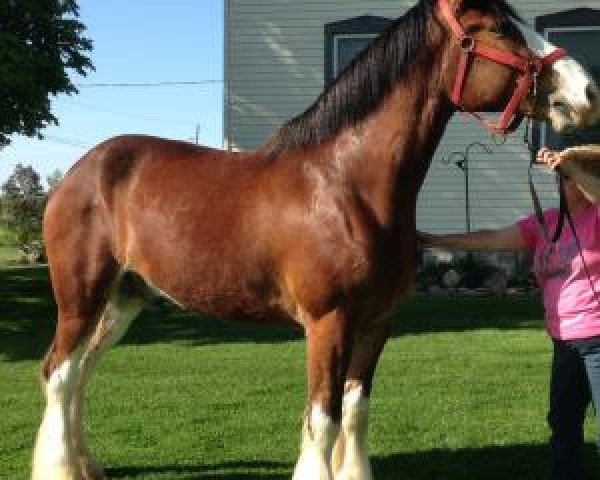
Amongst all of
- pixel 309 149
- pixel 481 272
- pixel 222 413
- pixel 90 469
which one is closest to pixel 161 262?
pixel 309 149

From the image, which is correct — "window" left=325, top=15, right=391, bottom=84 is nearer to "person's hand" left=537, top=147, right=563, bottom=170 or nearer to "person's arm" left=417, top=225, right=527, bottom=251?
"person's arm" left=417, top=225, right=527, bottom=251

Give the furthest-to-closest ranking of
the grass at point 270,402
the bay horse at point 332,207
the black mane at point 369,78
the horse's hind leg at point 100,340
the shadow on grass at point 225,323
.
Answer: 1. the shadow on grass at point 225,323
2. the grass at point 270,402
3. the horse's hind leg at point 100,340
4. the black mane at point 369,78
5. the bay horse at point 332,207

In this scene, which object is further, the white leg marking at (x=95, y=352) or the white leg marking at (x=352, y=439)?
the white leg marking at (x=95, y=352)

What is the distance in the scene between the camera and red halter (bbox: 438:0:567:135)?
3689mm

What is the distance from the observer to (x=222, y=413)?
6.83 metres

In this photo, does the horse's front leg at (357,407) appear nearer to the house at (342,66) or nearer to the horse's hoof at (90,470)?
the horse's hoof at (90,470)

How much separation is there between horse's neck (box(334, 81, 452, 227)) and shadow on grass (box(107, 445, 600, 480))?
1.96 metres

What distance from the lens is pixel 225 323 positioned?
1212cm

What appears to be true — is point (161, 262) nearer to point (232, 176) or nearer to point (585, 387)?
point (232, 176)

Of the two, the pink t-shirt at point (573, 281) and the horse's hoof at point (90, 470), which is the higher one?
the pink t-shirt at point (573, 281)

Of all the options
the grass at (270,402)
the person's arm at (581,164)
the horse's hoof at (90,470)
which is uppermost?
the person's arm at (581,164)

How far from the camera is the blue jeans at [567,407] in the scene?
4379 mm

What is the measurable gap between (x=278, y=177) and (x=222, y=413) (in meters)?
3.16

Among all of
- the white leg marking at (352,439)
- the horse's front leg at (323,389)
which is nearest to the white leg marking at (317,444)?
the horse's front leg at (323,389)
